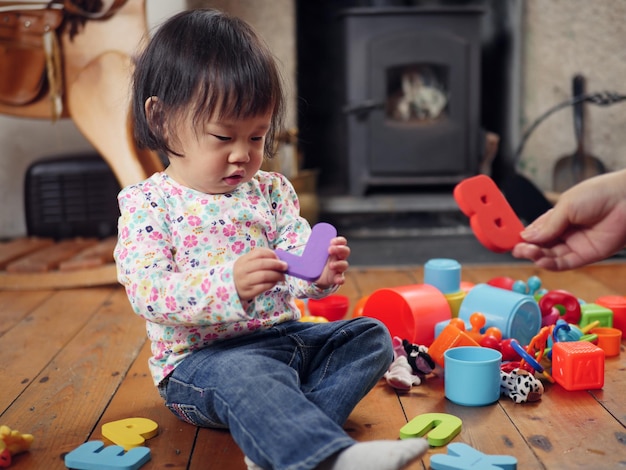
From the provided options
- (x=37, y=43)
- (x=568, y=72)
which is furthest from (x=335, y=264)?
(x=568, y=72)

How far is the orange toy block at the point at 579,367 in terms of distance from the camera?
110 centimetres

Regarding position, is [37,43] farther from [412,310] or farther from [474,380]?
[474,380]

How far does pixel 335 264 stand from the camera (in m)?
0.93

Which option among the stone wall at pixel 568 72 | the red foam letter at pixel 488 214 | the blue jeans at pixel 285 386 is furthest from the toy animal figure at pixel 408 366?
the stone wall at pixel 568 72

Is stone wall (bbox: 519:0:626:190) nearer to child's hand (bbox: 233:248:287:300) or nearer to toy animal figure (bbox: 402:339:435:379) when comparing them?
toy animal figure (bbox: 402:339:435:379)

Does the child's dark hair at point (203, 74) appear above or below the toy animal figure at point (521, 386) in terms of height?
above

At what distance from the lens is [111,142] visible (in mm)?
1817

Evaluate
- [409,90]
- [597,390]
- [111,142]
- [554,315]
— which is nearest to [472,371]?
[597,390]

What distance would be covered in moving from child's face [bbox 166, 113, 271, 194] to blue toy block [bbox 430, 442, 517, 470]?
0.43 meters

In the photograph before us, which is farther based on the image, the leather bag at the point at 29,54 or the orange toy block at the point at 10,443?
the leather bag at the point at 29,54

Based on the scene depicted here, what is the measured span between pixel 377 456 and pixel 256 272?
0.24 metres

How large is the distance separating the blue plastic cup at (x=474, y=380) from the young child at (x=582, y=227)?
0.25m

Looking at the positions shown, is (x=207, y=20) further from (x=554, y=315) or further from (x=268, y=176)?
(x=554, y=315)

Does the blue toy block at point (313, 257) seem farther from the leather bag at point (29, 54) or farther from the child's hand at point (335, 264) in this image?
the leather bag at point (29, 54)
